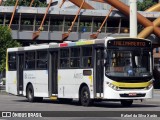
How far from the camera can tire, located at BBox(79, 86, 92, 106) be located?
29.4 metres

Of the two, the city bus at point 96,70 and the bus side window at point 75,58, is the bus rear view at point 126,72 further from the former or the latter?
the bus side window at point 75,58

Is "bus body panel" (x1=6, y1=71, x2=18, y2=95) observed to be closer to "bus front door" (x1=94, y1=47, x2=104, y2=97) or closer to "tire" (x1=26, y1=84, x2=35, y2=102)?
"tire" (x1=26, y1=84, x2=35, y2=102)

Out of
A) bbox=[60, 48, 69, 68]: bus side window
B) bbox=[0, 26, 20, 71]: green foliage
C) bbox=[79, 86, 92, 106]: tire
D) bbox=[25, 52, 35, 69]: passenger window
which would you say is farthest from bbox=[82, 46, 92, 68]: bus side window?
bbox=[0, 26, 20, 71]: green foliage

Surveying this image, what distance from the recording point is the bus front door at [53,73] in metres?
32.7

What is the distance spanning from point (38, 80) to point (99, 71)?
6.38 metres

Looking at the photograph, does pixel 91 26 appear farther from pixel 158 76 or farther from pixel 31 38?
pixel 158 76

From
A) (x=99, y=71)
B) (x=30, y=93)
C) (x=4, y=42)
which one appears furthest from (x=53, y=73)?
(x=4, y=42)

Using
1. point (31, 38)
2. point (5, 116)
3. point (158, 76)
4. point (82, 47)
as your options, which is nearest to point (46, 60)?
point (82, 47)

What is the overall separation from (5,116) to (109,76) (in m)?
8.24

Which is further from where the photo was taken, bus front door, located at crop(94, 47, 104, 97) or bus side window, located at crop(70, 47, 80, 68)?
bus side window, located at crop(70, 47, 80, 68)

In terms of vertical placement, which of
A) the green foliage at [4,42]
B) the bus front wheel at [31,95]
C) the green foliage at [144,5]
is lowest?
the bus front wheel at [31,95]

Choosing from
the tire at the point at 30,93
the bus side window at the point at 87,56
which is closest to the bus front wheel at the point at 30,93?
the tire at the point at 30,93

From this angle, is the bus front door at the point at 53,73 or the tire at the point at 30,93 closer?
the bus front door at the point at 53,73

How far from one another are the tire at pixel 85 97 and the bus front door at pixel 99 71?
63 cm
